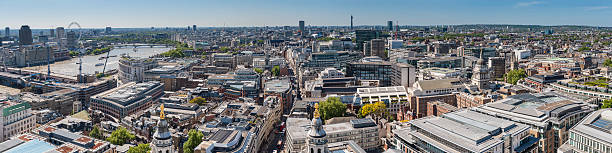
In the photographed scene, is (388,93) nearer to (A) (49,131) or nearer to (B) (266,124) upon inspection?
(B) (266,124)

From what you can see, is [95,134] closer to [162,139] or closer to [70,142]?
[70,142]

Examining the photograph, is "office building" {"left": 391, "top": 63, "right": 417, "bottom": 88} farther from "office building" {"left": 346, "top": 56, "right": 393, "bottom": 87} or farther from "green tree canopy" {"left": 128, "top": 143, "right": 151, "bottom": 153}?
"green tree canopy" {"left": 128, "top": 143, "right": 151, "bottom": 153}

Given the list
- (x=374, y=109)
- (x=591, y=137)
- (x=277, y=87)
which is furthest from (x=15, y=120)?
(x=591, y=137)

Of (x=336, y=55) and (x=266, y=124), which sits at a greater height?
(x=336, y=55)

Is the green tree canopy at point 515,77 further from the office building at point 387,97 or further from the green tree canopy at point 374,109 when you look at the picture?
the green tree canopy at point 374,109

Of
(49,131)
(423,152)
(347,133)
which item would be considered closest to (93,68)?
(49,131)
